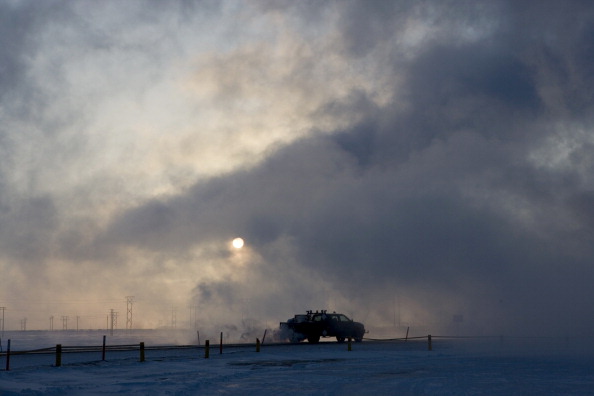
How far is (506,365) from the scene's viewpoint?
31672 millimetres

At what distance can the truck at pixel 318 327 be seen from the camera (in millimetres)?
51625

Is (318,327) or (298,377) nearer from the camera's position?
(298,377)

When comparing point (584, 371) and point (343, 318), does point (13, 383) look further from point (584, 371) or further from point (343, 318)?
point (343, 318)

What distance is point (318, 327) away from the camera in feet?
169

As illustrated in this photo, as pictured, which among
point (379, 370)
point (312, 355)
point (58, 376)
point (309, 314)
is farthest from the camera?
→ point (309, 314)

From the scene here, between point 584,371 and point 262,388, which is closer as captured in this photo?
point 262,388

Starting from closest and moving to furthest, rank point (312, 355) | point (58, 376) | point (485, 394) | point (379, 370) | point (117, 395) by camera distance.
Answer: point (117, 395) → point (485, 394) → point (58, 376) → point (379, 370) → point (312, 355)

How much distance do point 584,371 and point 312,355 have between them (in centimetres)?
1495

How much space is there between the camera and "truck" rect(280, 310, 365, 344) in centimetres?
5162

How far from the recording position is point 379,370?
27.5 meters

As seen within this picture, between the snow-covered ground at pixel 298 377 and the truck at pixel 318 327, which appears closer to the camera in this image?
the snow-covered ground at pixel 298 377

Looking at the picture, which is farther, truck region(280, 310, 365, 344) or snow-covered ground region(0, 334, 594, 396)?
truck region(280, 310, 365, 344)

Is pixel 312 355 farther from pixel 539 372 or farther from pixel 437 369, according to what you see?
pixel 539 372

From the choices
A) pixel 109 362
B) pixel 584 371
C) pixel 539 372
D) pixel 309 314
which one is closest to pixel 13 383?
pixel 109 362
